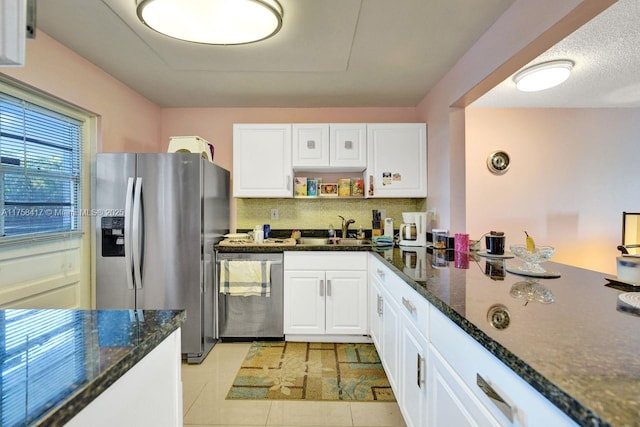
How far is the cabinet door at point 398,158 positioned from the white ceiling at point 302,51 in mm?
366

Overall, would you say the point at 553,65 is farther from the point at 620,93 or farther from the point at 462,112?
the point at 620,93

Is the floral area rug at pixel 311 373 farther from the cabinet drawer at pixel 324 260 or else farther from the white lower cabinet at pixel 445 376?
the cabinet drawer at pixel 324 260

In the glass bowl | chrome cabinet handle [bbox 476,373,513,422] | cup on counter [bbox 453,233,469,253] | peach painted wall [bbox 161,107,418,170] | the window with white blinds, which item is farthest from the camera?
peach painted wall [bbox 161,107,418,170]

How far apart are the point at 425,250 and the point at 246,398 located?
5.58 ft

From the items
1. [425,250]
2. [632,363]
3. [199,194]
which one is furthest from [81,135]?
[632,363]

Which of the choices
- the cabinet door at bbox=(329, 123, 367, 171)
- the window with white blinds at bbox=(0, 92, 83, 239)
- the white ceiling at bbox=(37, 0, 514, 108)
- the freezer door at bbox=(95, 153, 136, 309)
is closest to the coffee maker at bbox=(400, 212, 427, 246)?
the cabinet door at bbox=(329, 123, 367, 171)

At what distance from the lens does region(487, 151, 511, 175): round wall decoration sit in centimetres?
359

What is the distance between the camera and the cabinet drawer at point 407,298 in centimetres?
132

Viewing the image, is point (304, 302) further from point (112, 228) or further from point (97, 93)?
point (97, 93)

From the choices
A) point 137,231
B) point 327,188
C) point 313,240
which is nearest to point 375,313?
point 313,240

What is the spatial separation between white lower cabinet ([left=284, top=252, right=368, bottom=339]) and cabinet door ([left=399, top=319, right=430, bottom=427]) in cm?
113

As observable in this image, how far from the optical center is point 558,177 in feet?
11.9

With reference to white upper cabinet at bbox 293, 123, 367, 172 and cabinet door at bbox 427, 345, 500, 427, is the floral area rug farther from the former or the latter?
white upper cabinet at bbox 293, 123, 367, 172

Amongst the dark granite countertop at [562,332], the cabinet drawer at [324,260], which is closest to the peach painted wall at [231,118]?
the cabinet drawer at [324,260]
